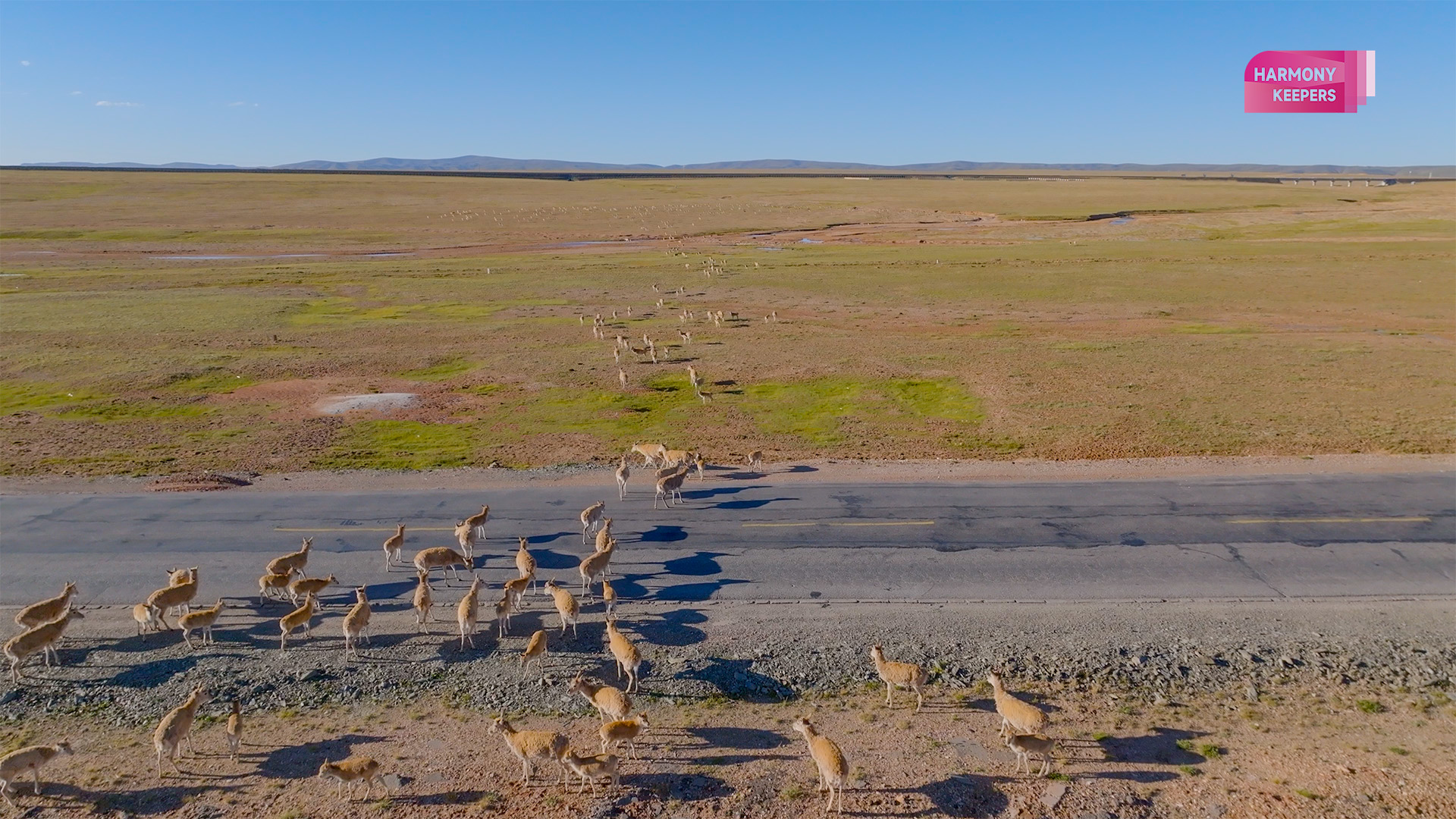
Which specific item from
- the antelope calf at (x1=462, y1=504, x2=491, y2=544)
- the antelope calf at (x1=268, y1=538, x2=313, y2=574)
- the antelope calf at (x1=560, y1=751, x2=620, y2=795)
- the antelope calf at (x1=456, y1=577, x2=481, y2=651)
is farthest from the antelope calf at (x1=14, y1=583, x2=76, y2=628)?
the antelope calf at (x1=560, y1=751, x2=620, y2=795)

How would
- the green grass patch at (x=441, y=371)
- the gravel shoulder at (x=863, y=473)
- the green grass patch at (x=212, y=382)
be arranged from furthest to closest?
1. the green grass patch at (x=441, y=371)
2. the green grass patch at (x=212, y=382)
3. the gravel shoulder at (x=863, y=473)

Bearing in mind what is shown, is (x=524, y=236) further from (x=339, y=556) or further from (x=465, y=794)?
(x=465, y=794)

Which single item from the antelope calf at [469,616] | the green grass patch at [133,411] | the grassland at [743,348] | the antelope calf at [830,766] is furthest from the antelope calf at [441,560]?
the green grass patch at [133,411]

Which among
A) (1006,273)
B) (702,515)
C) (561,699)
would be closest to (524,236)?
(1006,273)

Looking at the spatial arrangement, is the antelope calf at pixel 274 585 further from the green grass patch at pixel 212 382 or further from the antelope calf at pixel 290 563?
the green grass patch at pixel 212 382

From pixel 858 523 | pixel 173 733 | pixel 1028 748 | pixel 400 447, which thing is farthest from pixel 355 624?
pixel 400 447

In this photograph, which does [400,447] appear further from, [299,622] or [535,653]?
[535,653]
